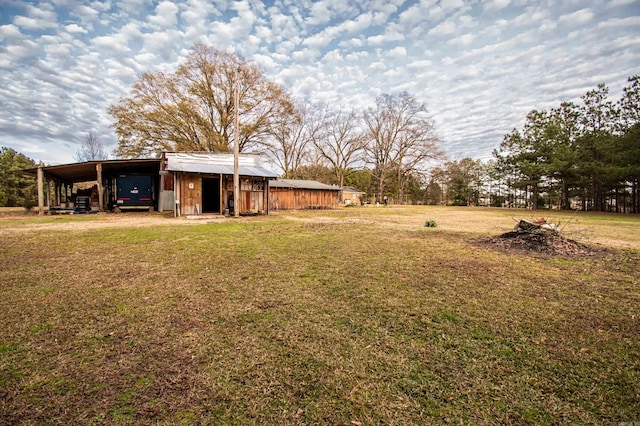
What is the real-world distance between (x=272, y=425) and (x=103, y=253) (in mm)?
5927

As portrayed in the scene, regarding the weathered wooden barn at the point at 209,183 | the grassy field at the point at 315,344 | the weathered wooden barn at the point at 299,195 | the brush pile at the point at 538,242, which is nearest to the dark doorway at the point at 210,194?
the weathered wooden barn at the point at 209,183

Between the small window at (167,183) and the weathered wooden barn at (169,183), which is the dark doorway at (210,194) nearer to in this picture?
the weathered wooden barn at (169,183)

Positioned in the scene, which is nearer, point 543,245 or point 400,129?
point 543,245

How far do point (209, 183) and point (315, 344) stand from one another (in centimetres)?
2038

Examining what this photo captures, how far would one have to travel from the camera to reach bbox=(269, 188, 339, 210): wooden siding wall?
23625 mm

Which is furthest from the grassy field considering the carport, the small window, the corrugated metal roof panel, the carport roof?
the small window

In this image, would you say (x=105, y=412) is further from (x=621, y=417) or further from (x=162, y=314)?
(x=621, y=417)

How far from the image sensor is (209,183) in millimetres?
20672

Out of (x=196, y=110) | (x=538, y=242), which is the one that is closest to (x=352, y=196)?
(x=196, y=110)

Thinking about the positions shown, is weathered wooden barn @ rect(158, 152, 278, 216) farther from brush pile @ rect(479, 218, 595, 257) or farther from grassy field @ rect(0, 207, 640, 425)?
brush pile @ rect(479, 218, 595, 257)

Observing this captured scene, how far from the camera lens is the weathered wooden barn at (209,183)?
50.4ft

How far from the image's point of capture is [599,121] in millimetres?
27328

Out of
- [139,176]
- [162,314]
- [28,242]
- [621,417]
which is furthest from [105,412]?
[139,176]

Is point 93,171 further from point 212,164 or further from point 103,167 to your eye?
point 212,164
